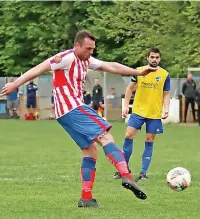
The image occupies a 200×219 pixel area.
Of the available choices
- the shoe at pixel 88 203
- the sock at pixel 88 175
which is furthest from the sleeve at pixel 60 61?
the shoe at pixel 88 203

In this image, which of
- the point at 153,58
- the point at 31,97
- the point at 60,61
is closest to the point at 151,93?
the point at 153,58

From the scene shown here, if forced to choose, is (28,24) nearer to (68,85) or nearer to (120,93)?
(120,93)

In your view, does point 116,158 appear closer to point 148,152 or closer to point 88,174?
point 88,174

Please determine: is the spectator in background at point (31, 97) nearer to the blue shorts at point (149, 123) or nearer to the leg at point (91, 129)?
the blue shorts at point (149, 123)

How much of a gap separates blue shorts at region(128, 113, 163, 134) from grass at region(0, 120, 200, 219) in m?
0.75

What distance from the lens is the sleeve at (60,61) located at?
886 centimetres

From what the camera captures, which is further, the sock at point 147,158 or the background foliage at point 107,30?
the background foliage at point 107,30

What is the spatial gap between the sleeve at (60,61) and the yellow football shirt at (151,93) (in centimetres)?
365

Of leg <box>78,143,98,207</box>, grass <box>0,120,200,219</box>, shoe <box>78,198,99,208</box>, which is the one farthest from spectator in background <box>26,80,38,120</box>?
shoe <box>78,198,99,208</box>

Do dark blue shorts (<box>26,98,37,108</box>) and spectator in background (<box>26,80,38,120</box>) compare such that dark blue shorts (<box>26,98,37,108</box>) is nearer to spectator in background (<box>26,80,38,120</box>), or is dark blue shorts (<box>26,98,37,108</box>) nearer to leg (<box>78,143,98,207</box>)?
spectator in background (<box>26,80,38,120</box>)

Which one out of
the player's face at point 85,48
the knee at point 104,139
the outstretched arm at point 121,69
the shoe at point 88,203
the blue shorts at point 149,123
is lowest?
the shoe at point 88,203

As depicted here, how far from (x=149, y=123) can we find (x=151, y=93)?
1.62 ft

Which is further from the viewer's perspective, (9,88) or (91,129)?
(91,129)

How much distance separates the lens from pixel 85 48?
887cm
